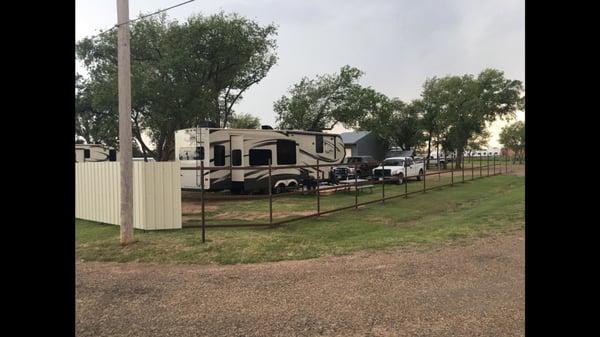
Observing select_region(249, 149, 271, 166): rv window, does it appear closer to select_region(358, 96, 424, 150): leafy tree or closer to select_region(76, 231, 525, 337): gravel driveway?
select_region(76, 231, 525, 337): gravel driveway

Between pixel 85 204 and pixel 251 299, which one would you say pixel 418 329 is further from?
pixel 85 204

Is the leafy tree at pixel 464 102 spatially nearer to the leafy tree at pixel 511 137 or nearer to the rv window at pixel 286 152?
the leafy tree at pixel 511 137

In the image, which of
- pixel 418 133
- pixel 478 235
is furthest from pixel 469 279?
pixel 418 133

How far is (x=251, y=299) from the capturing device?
4715 millimetres

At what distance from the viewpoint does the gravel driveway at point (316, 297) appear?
12.7ft

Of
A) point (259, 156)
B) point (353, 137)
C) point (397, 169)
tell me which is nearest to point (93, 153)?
point (259, 156)

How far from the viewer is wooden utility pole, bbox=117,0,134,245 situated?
7.93 m

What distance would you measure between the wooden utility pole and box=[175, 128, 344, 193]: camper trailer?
6268mm

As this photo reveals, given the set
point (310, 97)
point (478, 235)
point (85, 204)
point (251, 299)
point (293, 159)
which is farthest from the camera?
point (310, 97)

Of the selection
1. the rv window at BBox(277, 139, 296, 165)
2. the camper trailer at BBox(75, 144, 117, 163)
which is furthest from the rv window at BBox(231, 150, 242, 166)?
the camper trailer at BBox(75, 144, 117, 163)

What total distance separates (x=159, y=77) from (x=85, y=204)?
43.6ft

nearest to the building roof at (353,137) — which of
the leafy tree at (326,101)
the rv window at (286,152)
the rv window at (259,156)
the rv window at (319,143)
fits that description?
the leafy tree at (326,101)
